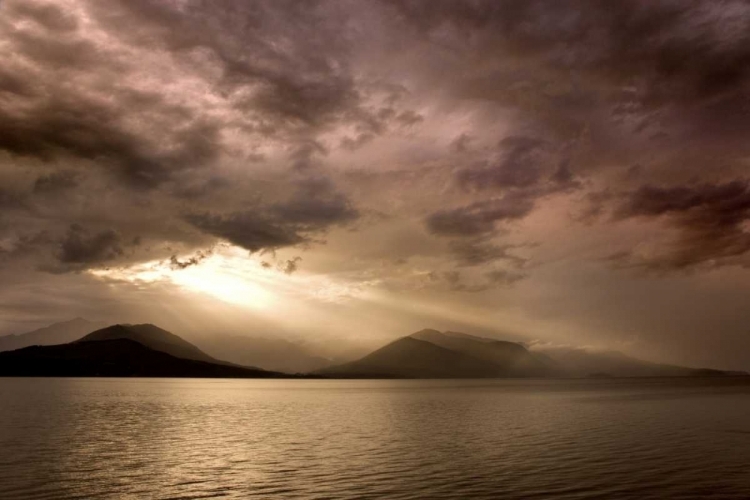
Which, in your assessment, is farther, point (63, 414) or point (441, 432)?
point (63, 414)

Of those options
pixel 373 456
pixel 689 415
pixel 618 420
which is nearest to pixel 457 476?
pixel 373 456

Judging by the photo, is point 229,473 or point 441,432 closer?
point 229,473

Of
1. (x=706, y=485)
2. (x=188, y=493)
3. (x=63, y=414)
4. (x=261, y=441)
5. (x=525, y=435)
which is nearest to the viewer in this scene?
(x=188, y=493)

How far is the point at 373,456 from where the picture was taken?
63938 mm

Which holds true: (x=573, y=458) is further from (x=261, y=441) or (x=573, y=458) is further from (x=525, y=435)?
(x=261, y=441)

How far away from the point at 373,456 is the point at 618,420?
69654 millimetres

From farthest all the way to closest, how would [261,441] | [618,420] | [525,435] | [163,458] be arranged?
[618,420] < [525,435] < [261,441] < [163,458]

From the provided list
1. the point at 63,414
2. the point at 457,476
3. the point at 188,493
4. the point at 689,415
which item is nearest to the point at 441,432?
the point at 457,476

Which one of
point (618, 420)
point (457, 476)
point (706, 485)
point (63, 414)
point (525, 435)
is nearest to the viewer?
point (706, 485)

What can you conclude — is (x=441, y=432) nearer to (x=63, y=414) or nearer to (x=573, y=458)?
(x=573, y=458)

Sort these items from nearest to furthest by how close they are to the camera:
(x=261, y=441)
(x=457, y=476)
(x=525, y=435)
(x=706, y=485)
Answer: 1. (x=706, y=485)
2. (x=457, y=476)
3. (x=261, y=441)
4. (x=525, y=435)

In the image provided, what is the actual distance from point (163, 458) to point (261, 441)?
17.7 m

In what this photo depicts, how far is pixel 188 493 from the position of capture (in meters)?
44.5

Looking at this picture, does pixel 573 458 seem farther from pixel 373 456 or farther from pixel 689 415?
pixel 689 415
